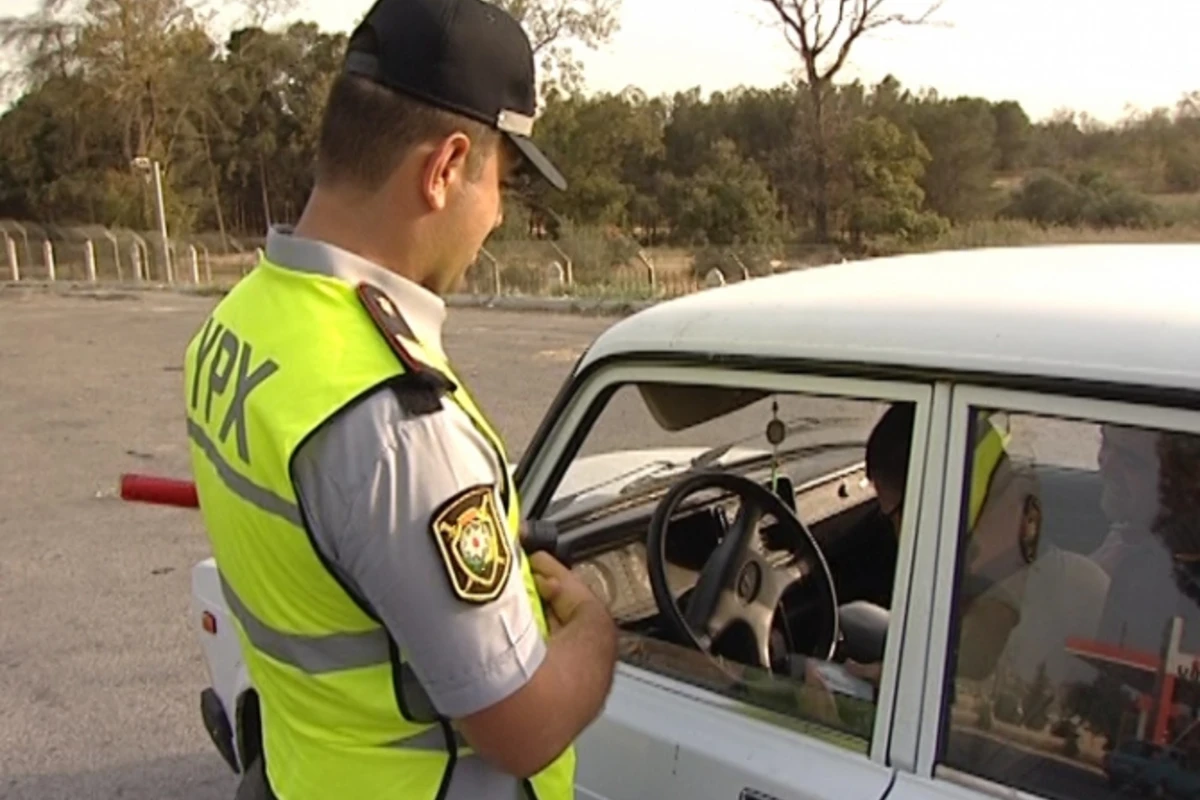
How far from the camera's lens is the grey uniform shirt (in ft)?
4.16

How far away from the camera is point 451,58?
1.38 meters

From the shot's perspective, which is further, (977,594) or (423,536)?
(977,594)

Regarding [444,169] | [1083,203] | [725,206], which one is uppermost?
[725,206]

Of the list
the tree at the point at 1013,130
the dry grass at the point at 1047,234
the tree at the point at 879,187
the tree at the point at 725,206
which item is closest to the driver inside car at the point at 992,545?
the dry grass at the point at 1047,234

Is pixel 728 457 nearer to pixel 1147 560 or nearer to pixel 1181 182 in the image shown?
pixel 1147 560

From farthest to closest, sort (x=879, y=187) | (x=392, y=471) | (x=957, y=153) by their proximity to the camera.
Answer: (x=957, y=153)
(x=879, y=187)
(x=392, y=471)

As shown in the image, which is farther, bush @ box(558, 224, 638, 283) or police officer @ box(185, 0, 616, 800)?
bush @ box(558, 224, 638, 283)

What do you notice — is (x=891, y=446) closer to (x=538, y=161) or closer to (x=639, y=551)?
(x=639, y=551)

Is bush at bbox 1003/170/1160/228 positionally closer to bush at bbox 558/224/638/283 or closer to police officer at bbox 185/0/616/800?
bush at bbox 558/224/638/283

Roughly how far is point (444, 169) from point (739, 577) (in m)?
1.17

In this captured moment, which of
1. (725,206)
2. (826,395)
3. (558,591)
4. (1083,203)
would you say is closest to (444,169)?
(558,591)

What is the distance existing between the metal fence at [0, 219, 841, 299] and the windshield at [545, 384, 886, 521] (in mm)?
10979

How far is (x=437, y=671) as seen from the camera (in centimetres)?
131

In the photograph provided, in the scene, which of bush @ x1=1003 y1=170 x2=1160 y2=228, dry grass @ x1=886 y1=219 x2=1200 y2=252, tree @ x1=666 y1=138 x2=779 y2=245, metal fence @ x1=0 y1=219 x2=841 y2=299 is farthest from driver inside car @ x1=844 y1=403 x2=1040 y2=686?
tree @ x1=666 y1=138 x2=779 y2=245
